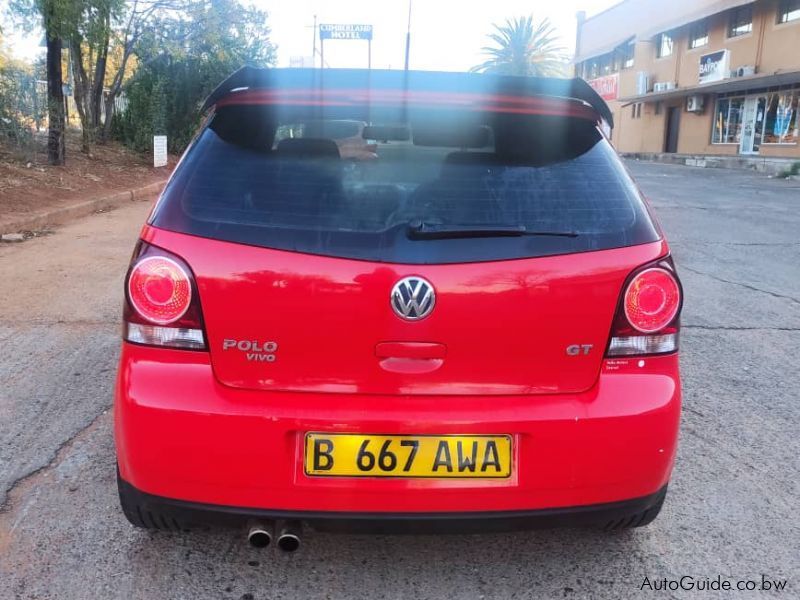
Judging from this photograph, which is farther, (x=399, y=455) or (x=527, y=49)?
(x=527, y=49)

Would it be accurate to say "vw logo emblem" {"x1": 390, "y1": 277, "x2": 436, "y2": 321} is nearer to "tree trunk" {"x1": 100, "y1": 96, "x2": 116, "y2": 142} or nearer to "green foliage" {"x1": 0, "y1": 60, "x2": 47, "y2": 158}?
"green foliage" {"x1": 0, "y1": 60, "x2": 47, "y2": 158}

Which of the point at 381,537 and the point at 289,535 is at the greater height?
the point at 289,535

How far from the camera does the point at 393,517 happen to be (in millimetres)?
2068

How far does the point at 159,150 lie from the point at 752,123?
24144 mm

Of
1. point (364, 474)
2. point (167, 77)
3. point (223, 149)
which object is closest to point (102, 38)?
point (167, 77)

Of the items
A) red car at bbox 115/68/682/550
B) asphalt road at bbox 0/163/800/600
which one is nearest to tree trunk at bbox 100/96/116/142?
asphalt road at bbox 0/163/800/600

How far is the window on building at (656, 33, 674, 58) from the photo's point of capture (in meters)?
36.8

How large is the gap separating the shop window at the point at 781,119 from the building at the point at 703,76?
0.04 meters

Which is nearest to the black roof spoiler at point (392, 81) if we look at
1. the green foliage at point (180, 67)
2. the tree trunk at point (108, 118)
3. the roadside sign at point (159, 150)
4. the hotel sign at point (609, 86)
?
the roadside sign at point (159, 150)

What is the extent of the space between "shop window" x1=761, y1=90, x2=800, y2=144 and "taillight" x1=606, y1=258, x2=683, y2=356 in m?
28.8

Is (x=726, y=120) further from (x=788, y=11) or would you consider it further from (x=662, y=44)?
(x=662, y=44)

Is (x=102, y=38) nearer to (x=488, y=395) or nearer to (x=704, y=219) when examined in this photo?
(x=704, y=219)

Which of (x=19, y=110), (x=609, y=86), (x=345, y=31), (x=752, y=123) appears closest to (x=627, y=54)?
(x=609, y=86)

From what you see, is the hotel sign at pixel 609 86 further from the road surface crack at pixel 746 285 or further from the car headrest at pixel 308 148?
the car headrest at pixel 308 148
